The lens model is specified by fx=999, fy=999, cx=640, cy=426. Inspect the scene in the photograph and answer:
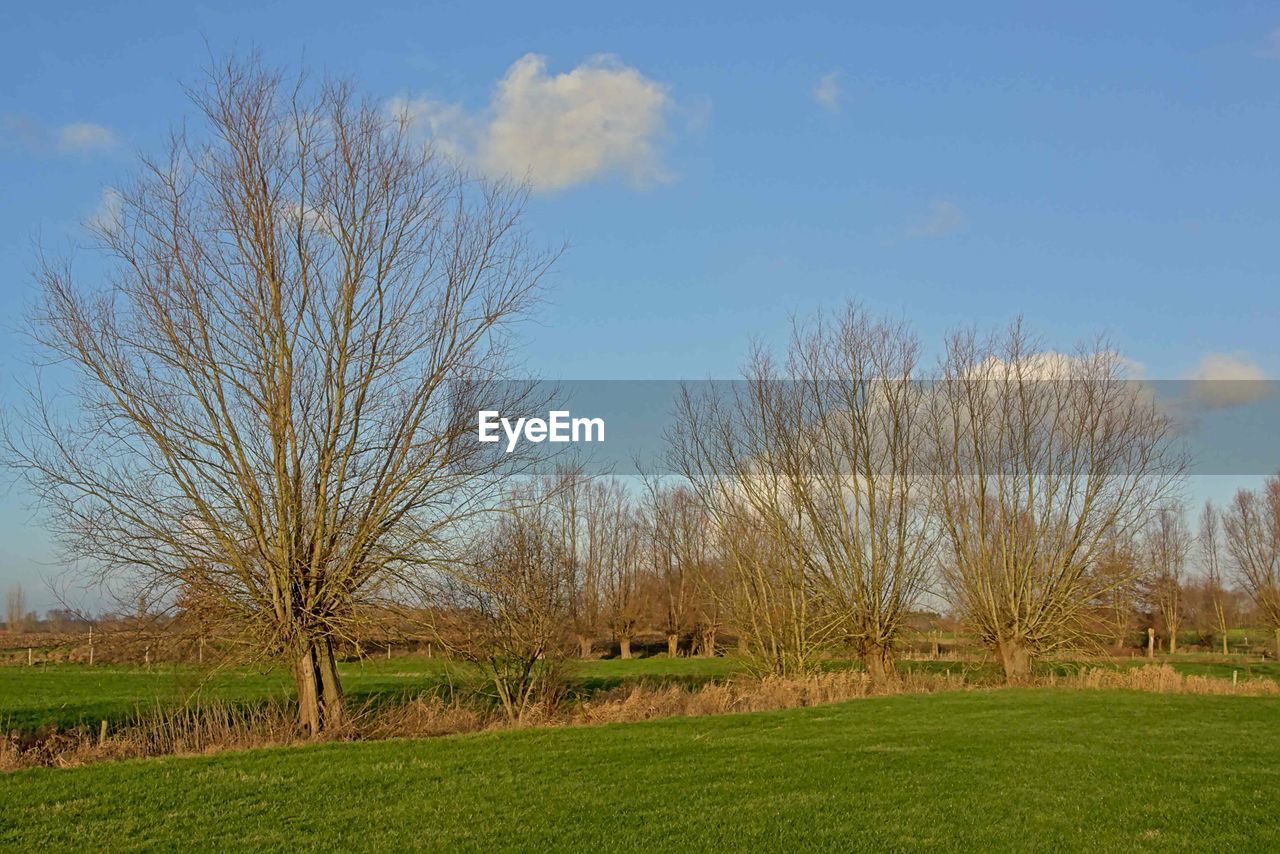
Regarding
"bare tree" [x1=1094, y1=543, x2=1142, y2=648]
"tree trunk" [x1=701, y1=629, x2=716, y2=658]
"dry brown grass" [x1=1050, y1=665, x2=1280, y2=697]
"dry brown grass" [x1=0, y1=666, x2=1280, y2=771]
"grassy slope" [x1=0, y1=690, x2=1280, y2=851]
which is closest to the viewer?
"grassy slope" [x1=0, y1=690, x2=1280, y2=851]

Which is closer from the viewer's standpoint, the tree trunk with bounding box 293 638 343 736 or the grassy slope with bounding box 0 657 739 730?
the tree trunk with bounding box 293 638 343 736

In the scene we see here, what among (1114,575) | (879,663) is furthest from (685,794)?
(1114,575)

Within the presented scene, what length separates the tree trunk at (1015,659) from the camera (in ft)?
89.6

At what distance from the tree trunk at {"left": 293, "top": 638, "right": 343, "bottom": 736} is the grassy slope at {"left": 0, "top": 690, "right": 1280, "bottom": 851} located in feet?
5.06

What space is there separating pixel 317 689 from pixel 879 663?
50.2ft

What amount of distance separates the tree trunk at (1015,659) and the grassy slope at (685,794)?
12.2m

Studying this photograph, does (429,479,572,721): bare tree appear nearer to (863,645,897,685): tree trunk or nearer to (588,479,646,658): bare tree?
(863,645,897,685): tree trunk

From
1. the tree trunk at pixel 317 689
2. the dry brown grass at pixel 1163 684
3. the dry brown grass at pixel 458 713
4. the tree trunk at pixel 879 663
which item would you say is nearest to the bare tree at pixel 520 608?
the dry brown grass at pixel 458 713

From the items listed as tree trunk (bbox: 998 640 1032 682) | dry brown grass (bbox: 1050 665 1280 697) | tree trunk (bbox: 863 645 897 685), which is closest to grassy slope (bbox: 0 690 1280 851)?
dry brown grass (bbox: 1050 665 1280 697)

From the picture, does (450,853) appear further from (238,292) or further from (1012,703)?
(1012,703)

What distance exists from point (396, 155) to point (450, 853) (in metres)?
10.7

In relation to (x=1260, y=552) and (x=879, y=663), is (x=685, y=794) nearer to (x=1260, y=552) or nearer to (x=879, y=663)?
(x=879, y=663)

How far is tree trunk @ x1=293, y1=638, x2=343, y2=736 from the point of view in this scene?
14078 millimetres

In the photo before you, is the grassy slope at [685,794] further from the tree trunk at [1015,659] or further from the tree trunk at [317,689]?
the tree trunk at [1015,659]
